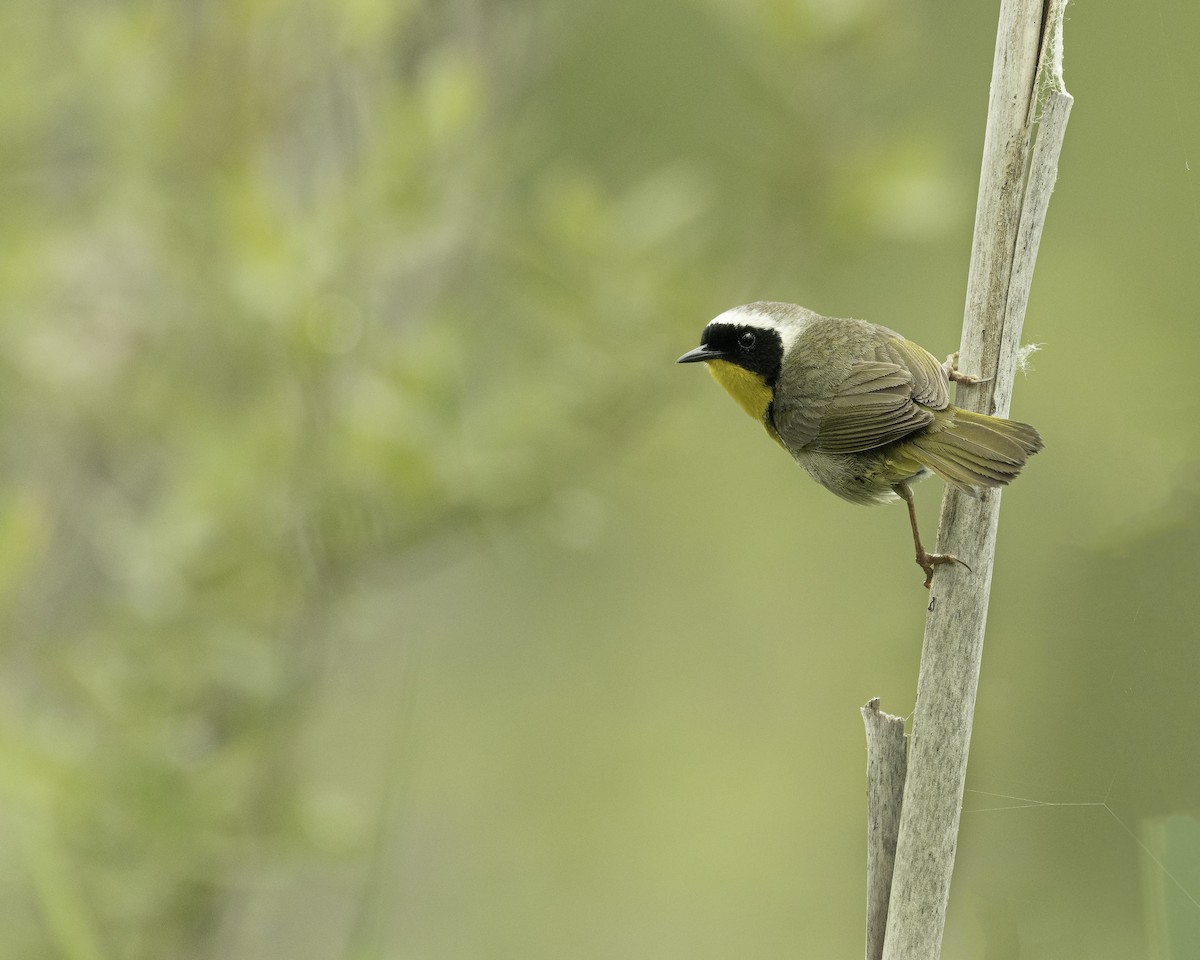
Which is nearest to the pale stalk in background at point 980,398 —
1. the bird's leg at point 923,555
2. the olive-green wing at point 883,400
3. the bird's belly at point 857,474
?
the bird's leg at point 923,555

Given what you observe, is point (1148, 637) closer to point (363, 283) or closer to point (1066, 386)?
point (1066, 386)

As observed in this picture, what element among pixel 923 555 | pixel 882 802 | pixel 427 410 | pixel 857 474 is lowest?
pixel 882 802

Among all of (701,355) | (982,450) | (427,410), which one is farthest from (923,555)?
(427,410)

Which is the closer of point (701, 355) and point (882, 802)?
point (882, 802)

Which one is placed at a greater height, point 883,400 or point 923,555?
point 883,400

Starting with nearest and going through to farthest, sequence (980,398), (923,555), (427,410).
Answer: (980,398) → (923,555) → (427,410)

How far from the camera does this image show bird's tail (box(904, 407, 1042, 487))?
1.07 m

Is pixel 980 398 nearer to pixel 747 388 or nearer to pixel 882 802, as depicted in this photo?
pixel 882 802

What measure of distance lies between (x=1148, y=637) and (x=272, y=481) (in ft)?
5.32

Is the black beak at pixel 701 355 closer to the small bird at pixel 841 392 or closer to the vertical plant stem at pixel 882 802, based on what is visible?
the small bird at pixel 841 392

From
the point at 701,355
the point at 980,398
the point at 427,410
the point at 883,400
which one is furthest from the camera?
the point at 427,410

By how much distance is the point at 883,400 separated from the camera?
5.04ft

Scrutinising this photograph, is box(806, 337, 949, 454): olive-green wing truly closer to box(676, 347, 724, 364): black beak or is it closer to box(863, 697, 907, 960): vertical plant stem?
box(676, 347, 724, 364): black beak

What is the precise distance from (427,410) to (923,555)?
1.07 meters
